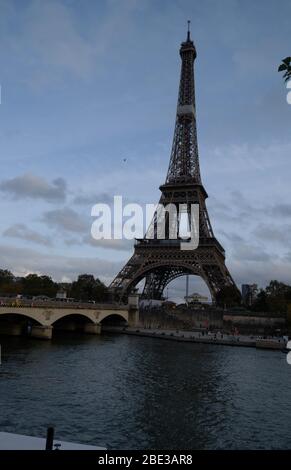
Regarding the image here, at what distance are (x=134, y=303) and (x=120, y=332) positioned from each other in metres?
9.22

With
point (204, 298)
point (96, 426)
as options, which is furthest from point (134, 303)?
point (204, 298)

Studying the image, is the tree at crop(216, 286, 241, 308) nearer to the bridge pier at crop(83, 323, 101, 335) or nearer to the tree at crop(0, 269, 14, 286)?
the bridge pier at crop(83, 323, 101, 335)

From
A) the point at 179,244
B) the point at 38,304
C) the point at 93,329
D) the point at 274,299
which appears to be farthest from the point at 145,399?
the point at 274,299

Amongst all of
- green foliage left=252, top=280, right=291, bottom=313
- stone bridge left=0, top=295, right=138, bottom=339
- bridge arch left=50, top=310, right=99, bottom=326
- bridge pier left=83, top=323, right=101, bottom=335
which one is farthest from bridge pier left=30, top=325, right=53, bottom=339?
green foliage left=252, top=280, right=291, bottom=313

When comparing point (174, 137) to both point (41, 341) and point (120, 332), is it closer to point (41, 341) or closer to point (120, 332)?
point (120, 332)

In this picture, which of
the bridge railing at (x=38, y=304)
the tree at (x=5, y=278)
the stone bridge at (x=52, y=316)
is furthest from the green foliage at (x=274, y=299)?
the tree at (x=5, y=278)

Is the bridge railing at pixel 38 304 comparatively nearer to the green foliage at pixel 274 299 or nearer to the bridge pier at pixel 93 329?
the bridge pier at pixel 93 329

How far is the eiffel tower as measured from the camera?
278ft

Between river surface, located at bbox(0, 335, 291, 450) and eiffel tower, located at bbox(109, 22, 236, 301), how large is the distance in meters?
40.7

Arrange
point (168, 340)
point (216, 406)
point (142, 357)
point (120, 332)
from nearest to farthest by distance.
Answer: point (216, 406)
point (142, 357)
point (168, 340)
point (120, 332)

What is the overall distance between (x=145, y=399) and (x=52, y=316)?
3102 cm

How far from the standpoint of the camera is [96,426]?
63.8 feet

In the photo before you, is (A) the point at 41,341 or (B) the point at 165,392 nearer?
(B) the point at 165,392

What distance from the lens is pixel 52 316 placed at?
177ft
